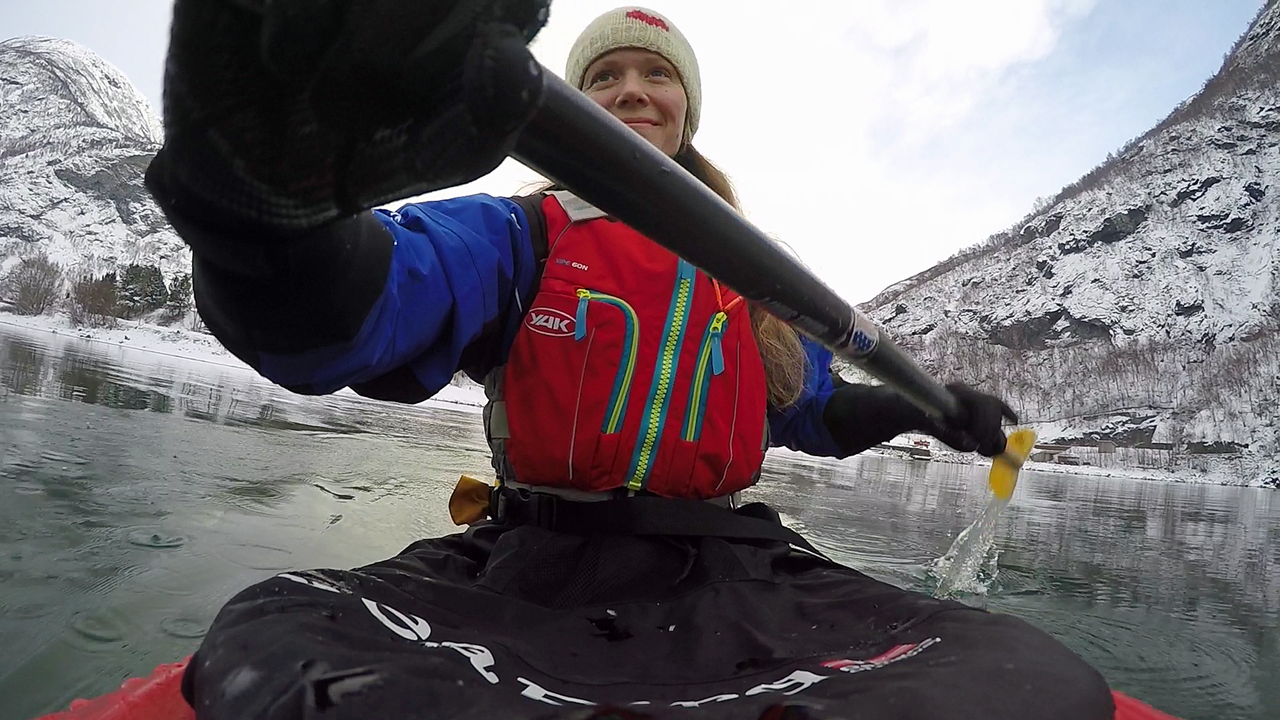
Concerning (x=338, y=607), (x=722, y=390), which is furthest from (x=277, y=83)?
(x=722, y=390)

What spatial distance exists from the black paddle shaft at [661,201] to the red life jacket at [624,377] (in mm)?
293

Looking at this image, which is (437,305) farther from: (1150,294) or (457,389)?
(1150,294)

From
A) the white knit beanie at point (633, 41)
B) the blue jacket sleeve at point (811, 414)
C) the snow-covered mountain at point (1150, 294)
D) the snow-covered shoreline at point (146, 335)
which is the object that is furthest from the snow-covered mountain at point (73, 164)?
the snow-covered mountain at point (1150, 294)

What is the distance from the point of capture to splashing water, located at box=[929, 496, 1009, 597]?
205 cm

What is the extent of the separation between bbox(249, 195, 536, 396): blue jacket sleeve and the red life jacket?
0.07 meters

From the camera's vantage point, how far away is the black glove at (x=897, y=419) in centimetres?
158

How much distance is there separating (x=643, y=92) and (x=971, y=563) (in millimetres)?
2036

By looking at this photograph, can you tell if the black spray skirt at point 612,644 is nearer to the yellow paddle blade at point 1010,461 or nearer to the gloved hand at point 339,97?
the gloved hand at point 339,97

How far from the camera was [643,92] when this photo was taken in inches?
59.9

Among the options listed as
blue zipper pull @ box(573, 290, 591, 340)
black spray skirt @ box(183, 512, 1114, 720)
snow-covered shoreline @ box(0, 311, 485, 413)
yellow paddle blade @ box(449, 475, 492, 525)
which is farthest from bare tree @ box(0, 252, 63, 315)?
black spray skirt @ box(183, 512, 1114, 720)

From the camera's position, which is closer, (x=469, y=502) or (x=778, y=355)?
(x=469, y=502)

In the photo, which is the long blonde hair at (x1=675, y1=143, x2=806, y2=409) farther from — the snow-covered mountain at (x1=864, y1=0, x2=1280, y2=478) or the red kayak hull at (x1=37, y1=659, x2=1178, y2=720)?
the snow-covered mountain at (x1=864, y1=0, x2=1280, y2=478)

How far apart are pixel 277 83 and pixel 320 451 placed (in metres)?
3.43

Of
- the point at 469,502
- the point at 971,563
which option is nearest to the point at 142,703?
the point at 469,502
